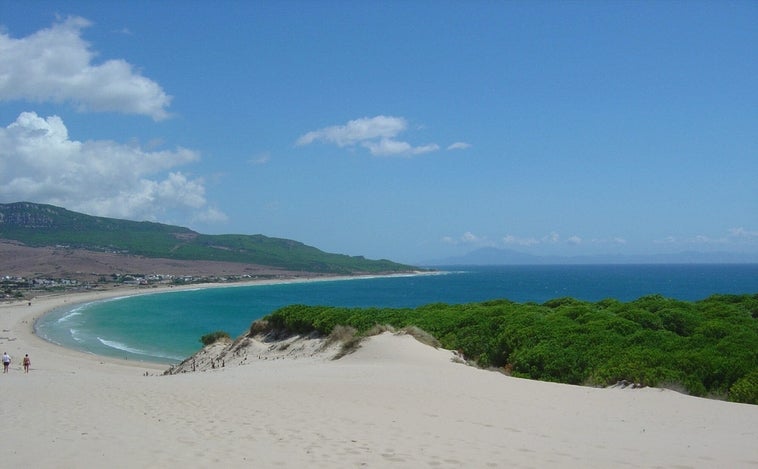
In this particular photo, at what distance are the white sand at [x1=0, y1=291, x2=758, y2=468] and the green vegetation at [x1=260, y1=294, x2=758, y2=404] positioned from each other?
160 cm

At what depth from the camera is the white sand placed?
25.1 ft

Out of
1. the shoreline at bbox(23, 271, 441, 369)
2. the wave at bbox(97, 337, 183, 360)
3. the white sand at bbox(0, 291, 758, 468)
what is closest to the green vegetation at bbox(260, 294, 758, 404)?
the white sand at bbox(0, 291, 758, 468)

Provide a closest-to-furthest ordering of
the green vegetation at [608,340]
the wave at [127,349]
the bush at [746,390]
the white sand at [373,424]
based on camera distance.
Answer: the white sand at [373,424] < the bush at [746,390] < the green vegetation at [608,340] < the wave at [127,349]

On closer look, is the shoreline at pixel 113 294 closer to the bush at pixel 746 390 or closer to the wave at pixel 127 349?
the wave at pixel 127 349

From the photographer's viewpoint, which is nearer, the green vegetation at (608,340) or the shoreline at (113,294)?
the green vegetation at (608,340)

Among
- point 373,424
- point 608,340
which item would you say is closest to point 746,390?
point 608,340

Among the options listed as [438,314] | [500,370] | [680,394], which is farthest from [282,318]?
[680,394]

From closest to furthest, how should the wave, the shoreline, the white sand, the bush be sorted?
1. the white sand
2. the bush
3. the wave
4. the shoreline

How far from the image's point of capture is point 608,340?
1803 centimetres

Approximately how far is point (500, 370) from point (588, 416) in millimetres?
7292

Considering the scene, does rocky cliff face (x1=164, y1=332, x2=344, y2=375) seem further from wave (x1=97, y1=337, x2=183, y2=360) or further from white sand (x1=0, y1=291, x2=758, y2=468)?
wave (x1=97, y1=337, x2=183, y2=360)

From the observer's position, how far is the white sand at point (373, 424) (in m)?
7.65

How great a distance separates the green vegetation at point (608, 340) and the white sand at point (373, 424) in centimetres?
160

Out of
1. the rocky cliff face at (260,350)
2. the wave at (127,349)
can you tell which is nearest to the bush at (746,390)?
the rocky cliff face at (260,350)
